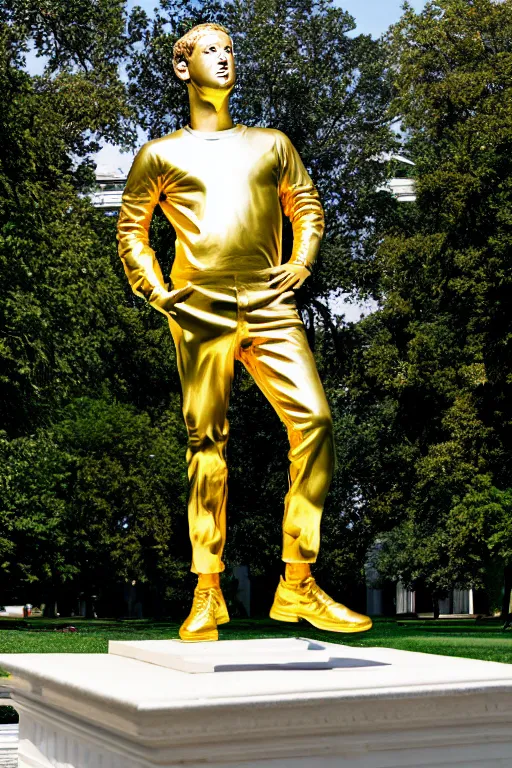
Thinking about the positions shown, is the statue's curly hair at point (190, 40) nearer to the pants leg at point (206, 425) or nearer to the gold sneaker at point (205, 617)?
the pants leg at point (206, 425)

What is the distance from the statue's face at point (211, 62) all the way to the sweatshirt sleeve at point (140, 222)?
1.51 feet

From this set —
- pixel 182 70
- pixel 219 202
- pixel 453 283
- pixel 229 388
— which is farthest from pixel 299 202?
pixel 453 283

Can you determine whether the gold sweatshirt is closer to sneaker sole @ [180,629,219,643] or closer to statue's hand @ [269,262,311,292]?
statue's hand @ [269,262,311,292]

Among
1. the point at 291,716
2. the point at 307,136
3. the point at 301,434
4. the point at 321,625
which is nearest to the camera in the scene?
the point at 291,716

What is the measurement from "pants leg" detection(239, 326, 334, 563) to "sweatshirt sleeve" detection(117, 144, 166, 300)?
707 millimetres

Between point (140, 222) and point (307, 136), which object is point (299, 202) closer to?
point (140, 222)

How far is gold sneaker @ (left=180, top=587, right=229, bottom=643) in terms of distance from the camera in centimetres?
577

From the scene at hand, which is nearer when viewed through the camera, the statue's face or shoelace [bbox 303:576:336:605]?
shoelace [bbox 303:576:336:605]

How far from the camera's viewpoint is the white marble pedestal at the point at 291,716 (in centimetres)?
412

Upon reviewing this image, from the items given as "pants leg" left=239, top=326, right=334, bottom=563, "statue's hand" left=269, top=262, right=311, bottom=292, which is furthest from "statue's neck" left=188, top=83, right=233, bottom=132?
"pants leg" left=239, top=326, right=334, bottom=563

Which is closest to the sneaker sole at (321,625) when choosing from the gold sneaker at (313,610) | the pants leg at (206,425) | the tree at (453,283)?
the gold sneaker at (313,610)

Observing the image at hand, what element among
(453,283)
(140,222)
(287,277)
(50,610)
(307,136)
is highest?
(307,136)

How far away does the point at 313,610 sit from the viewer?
577 cm

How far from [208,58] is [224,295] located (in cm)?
128
